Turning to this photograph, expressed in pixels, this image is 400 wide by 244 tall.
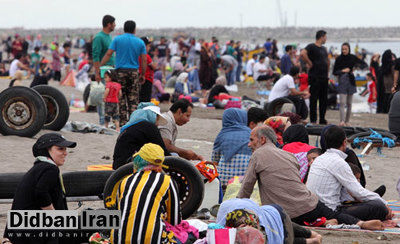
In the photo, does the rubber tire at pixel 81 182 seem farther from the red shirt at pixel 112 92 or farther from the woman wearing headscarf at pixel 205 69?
the woman wearing headscarf at pixel 205 69

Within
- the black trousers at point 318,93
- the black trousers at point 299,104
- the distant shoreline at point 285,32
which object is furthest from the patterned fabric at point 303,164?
the distant shoreline at point 285,32

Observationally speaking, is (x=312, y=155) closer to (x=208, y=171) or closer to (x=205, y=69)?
(x=208, y=171)

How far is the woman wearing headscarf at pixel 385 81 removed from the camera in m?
20.7

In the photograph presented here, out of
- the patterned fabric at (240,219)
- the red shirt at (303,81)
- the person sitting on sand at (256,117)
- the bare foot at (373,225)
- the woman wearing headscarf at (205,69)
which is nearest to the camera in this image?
the patterned fabric at (240,219)

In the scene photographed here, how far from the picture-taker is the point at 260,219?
5898mm

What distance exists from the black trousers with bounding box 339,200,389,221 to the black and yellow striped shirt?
2.68 meters

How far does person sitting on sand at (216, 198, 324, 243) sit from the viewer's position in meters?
5.76

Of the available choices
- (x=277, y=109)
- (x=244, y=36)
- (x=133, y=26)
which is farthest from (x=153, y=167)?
(x=244, y=36)

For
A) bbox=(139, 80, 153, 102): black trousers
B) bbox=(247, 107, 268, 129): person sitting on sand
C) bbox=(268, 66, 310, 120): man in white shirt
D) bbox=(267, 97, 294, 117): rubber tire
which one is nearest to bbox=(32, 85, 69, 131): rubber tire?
bbox=(139, 80, 153, 102): black trousers

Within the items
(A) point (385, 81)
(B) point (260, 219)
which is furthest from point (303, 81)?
(B) point (260, 219)

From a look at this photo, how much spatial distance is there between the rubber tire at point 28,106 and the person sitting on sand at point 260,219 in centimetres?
697

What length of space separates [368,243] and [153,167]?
88.8 inches

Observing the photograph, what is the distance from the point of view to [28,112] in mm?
12617

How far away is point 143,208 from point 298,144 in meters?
3.57
